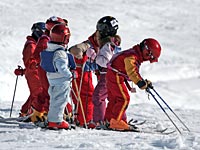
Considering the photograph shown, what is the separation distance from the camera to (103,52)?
25.6 feet

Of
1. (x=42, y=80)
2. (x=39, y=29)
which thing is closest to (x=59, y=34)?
(x=42, y=80)

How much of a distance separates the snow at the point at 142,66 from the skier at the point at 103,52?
95 cm

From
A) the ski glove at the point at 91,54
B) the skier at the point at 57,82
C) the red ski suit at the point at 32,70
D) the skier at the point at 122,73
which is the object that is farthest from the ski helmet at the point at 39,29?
the skier at the point at 57,82

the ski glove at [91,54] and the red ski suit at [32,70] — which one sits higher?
the ski glove at [91,54]

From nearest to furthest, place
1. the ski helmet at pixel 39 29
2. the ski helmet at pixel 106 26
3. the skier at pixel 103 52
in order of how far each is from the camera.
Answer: the skier at pixel 103 52 < the ski helmet at pixel 106 26 < the ski helmet at pixel 39 29

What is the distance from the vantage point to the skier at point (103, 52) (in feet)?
25.6

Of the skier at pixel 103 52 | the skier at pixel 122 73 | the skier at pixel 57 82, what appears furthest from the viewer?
the skier at pixel 103 52

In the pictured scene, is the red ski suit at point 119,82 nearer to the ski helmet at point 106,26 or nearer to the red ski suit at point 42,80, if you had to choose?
the ski helmet at point 106,26

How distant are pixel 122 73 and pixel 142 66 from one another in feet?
38.4

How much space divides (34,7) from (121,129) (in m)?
17.8

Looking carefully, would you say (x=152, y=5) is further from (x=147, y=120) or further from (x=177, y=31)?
(x=147, y=120)

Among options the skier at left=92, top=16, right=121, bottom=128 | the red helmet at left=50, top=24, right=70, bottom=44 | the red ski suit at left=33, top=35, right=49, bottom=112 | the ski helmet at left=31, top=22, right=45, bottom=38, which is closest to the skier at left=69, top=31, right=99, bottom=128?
the skier at left=92, top=16, right=121, bottom=128

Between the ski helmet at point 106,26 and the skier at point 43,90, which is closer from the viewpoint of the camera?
the skier at point 43,90

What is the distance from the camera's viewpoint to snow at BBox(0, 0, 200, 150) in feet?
18.3
